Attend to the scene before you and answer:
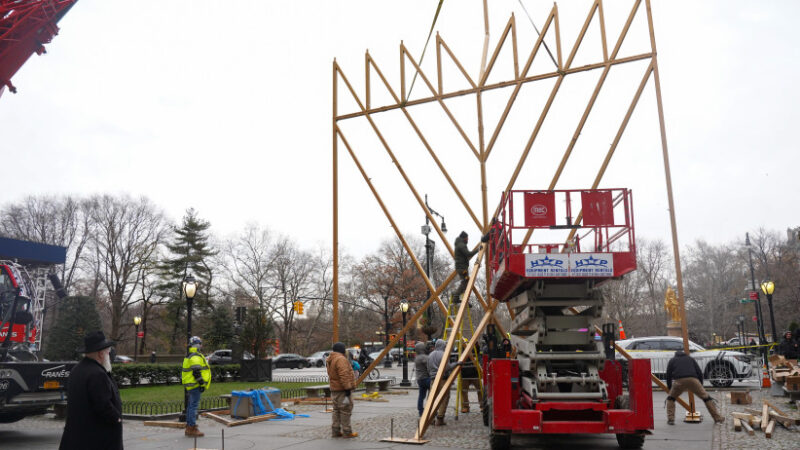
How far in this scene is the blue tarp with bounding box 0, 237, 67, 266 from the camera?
20.8 meters

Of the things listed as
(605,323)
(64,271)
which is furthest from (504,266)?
(64,271)

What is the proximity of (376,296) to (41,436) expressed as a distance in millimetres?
45613

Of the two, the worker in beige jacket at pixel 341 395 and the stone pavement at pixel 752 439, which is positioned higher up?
the worker in beige jacket at pixel 341 395

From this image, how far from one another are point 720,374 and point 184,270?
4315 centimetres

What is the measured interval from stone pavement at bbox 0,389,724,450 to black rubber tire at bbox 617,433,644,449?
296 millimetres

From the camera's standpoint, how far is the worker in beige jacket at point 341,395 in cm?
994

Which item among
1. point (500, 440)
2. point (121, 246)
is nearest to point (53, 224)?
point (121, 246)

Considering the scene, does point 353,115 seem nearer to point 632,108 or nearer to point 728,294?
point 632,108

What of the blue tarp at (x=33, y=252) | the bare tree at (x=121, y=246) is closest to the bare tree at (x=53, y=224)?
the bare tree at (x=121, y=246)

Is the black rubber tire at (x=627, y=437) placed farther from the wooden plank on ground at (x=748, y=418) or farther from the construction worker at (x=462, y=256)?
the construction worker at (x=462, y=256)

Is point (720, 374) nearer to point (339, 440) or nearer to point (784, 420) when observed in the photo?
point (784, 420)

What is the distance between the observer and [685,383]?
10.6 meters

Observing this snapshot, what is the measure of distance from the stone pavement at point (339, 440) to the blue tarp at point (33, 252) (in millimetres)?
9635

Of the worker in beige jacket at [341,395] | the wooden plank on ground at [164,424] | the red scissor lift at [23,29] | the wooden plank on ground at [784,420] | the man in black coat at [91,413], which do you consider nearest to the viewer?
the man in black coat at [91,413]
